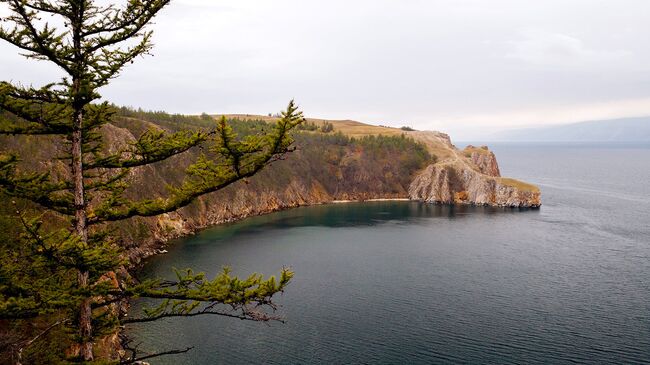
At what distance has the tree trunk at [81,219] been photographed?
1376cm

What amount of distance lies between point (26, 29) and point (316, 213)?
130 meters

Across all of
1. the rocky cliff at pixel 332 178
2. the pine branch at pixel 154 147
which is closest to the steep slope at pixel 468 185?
the rocky cliff at pixel 332 178

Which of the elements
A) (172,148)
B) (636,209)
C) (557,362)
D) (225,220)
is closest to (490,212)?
(636,209)

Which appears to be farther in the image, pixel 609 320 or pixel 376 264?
pixel 376 264

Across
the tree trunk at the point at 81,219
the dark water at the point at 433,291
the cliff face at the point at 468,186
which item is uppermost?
the tree trunk at the point at 81,219

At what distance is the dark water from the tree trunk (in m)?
33.9

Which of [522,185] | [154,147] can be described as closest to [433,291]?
[154,147]

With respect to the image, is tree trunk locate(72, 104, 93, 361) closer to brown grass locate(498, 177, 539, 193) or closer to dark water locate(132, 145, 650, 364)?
dark water locate(132, 145, 650, 364)

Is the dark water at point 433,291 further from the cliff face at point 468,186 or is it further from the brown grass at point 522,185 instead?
the brown grass at point 522,185

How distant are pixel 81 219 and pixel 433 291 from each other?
59.4 metres

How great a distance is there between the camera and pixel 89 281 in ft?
45.7

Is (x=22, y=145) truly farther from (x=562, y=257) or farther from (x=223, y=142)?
(x=562, y=257)

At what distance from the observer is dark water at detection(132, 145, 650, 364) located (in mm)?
47847

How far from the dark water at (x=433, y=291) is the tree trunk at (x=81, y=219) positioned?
33.9 meters
